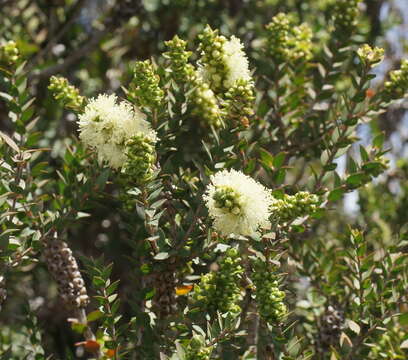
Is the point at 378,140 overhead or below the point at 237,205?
overhead

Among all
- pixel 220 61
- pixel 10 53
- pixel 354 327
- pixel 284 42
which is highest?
pixel 284 42

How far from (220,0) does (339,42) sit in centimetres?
115

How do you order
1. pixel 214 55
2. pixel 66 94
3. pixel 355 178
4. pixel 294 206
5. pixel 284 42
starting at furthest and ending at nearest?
pixel 284 42
pixel 355 178
pixel 66 94
pixel 214 55
pixel 294 206

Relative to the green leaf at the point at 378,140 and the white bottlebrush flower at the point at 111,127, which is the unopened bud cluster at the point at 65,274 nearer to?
the white bottlebrush flower at the point at 111,127

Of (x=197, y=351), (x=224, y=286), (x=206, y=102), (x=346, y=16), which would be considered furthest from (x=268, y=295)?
(x=346, y=16)

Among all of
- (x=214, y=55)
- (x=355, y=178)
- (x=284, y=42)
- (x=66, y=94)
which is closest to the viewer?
(x=214, y=55)

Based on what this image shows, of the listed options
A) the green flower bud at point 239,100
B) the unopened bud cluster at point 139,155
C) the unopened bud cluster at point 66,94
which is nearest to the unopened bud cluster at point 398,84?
the green flower bud at point 239,100

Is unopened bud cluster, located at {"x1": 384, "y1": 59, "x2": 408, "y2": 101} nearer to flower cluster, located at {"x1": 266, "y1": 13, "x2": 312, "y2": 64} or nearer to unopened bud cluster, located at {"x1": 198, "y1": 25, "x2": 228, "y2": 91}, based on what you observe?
flower cluster, located at {"x1": 266, "y1": 13, "x2": 312, "y2": 64}

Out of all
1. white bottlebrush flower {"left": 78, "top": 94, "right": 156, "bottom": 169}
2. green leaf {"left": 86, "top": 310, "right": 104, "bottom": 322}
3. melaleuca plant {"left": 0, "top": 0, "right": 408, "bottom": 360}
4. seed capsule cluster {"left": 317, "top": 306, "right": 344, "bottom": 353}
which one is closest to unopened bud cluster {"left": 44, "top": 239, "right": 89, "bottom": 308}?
melaleuca plant {"left": 0, "top": 0, "right": 408, "bottom": 360}

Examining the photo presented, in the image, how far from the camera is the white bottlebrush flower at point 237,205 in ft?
4.84

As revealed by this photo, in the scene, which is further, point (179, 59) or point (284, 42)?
point (284, 42)

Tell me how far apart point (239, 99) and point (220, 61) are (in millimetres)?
141

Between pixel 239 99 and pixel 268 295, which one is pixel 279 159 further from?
pixel 268 295

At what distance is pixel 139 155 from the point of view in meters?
1.54
